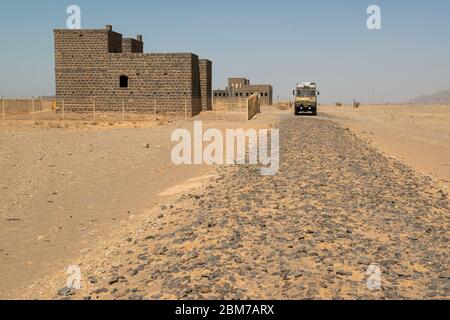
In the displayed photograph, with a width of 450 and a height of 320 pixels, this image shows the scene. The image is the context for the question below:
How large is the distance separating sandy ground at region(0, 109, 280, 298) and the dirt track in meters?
0.69

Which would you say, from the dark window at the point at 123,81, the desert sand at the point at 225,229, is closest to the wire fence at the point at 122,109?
the dark window at the point at 123,81

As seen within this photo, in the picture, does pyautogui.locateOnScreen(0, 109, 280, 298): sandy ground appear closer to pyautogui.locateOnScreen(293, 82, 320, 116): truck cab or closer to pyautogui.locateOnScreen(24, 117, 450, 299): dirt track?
pyautogui.locateOnScreen(24, 117, 450, 299): dirt track

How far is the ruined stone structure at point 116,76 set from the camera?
34.2 meters

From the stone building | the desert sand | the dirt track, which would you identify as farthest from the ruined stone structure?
the stone building

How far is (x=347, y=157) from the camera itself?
1477 cm

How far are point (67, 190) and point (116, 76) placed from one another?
79.8 ft

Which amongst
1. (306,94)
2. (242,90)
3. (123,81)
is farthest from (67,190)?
(242,90)

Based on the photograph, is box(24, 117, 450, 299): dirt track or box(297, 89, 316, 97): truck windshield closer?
box(24, 117, 450, 299): dirt track

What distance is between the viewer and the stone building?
68125 millimetres

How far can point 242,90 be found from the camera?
68250 millimetres

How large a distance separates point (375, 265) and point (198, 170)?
9.31m

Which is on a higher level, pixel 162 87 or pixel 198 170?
pixel 162 87

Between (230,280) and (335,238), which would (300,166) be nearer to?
(335,238)
